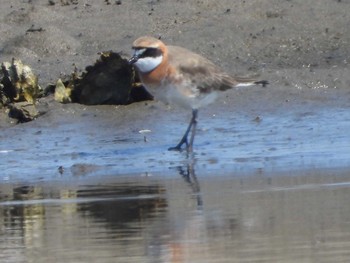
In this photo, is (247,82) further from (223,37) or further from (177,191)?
(177,191)

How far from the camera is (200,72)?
1108 centimetres

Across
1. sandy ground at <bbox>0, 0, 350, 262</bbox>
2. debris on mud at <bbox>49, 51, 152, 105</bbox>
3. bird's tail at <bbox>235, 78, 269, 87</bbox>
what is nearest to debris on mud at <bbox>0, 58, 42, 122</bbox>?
sandy ground at <bbox>0, 0, 350, 262</bbox>

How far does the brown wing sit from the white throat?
0.20 metres

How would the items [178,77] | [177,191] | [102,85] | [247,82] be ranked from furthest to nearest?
[102,85], [247,82], [178,77], [177,191]

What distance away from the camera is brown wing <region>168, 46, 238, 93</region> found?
10945mm

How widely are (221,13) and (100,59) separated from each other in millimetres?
2632

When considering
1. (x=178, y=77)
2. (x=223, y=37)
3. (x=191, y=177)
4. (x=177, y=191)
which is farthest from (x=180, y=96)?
(x=223, y=37)

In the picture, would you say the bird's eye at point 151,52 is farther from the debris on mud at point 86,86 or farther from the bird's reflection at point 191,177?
the debris on mud at point 86,86

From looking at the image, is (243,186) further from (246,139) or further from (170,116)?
(170,116)

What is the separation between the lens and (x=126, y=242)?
6836 millimetres

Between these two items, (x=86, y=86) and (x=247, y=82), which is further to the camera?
(x=86, y=86)

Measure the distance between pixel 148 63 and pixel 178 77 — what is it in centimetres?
35

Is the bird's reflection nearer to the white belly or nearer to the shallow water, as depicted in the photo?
the shallow water

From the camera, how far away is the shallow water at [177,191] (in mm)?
6664
